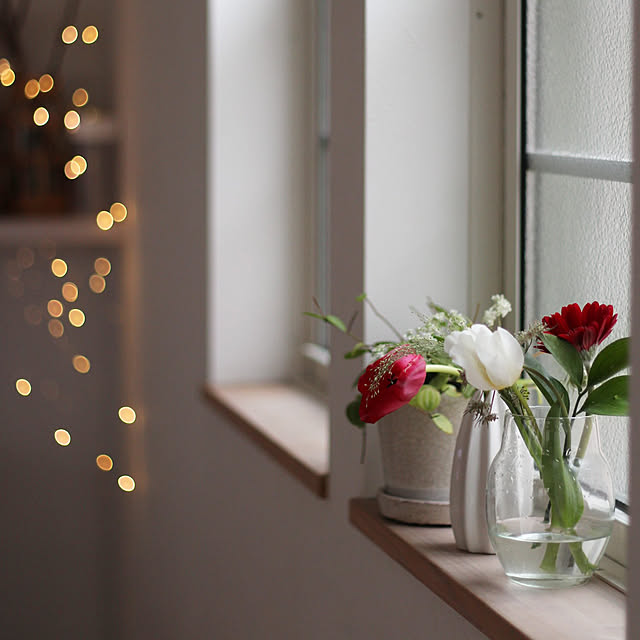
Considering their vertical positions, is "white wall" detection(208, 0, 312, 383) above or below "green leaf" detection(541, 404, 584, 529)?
above

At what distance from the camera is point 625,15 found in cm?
91

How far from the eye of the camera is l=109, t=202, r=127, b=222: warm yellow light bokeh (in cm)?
265

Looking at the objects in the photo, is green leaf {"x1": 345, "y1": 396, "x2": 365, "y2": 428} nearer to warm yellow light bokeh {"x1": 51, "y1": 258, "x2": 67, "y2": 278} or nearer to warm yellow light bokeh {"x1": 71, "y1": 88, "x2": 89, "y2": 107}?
warm yellow light bokeh {"x1": 51, "y1": 258, "x2": 67, "y2": 278}

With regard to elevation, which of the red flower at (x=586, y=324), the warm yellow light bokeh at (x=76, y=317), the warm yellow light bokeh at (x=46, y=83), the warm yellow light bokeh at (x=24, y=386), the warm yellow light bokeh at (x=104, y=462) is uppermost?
the warm yellow light bokeh at (x=46, y=83)

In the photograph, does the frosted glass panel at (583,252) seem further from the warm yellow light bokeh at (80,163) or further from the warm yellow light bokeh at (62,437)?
the warm yellow light bokeh at (62,437)

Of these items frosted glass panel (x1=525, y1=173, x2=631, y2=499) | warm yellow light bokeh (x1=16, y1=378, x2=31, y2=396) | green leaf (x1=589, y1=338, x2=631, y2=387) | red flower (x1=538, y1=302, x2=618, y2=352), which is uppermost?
frosted glass panel (x1=525, y1=173, x2=631, y2=499)

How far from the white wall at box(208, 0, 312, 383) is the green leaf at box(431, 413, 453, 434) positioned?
3.07 feet

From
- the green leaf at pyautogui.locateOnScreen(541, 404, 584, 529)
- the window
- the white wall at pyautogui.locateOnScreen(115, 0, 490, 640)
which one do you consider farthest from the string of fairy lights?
the green leaf at pyautogui.locateOnScreen(541, 404, 584, 529)

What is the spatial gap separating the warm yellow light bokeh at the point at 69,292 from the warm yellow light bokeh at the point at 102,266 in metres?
0.09

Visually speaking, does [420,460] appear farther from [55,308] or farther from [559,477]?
[55,308]

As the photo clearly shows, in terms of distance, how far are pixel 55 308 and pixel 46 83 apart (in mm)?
643

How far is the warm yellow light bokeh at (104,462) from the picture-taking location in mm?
2828

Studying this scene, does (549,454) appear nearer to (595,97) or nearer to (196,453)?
(595,97)

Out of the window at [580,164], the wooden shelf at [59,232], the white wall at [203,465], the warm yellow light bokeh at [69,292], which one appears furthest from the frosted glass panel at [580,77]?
the warm yellow light bokeh at [69,292]
